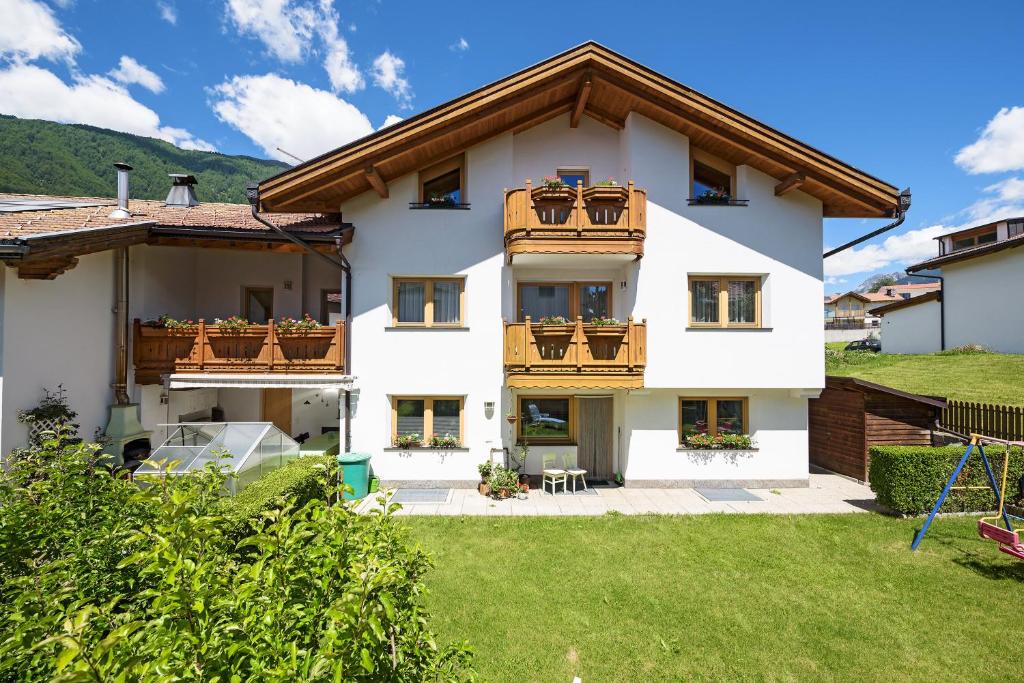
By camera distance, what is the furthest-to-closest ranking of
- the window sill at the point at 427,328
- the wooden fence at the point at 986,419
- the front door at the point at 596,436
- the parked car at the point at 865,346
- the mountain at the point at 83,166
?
the mountain at the point at 83,166
the parked car at the point at 865,346
the front door at the point at 596,436
the window sill at the point at 427,328
the wooden fence at the point at 986,419

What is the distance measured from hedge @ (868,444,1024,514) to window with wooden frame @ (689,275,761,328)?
4.43 m

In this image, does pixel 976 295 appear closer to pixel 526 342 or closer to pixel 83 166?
pixel 526 342

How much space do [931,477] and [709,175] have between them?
9.17m

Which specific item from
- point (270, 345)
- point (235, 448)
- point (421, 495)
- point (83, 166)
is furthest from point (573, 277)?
point (83, 166)

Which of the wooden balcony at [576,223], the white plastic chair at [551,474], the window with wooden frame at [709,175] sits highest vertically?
the window with wooden frame at [709,175]

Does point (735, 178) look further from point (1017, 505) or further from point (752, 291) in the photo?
point (1017, 505)

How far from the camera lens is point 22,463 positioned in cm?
400

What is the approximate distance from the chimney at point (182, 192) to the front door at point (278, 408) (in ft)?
24.9

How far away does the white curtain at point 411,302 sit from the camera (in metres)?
12.7

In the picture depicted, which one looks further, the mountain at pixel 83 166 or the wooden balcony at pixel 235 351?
the mountain at pixel 83 166

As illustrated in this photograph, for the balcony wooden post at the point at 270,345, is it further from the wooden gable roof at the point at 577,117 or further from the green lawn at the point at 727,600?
the green lawn at the point at 727,600

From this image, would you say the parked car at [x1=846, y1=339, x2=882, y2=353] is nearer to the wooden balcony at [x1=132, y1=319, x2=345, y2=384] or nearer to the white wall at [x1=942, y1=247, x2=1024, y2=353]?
the white wall at [x1=942, y1=247, x2=1024, y2=353]

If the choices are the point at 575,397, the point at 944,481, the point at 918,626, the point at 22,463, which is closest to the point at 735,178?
the point at 575,397

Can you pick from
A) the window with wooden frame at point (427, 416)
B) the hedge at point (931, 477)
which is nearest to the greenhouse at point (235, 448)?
the window with wooden frame at point (427, 416)
